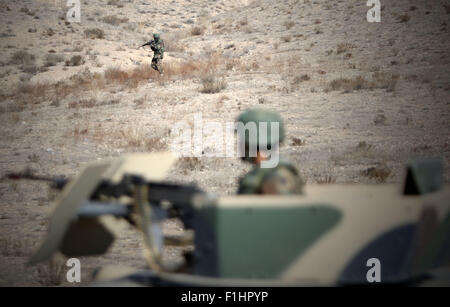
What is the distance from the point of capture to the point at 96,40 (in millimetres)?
28172

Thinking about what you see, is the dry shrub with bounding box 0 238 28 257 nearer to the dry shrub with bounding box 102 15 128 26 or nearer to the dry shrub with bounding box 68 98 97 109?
the dry shrub with bounding box 68 98 97 109

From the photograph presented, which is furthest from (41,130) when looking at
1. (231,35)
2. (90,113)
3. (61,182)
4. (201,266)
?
(231,35)

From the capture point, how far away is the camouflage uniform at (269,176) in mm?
2686

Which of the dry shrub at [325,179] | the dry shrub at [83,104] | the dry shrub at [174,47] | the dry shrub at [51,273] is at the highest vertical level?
the dry shrub at [174,47]

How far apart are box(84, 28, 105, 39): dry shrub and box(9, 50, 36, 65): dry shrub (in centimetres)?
544

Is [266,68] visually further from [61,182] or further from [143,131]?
[61,182]

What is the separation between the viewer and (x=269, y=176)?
2729mm

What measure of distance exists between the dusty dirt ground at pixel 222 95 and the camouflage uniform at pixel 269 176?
10.3ft

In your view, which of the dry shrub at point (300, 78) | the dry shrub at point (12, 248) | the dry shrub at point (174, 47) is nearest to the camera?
the dry shrub at point (12, 248)

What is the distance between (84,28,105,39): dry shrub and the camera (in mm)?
28750

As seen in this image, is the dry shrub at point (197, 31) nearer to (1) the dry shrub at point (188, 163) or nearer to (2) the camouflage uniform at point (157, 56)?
(2) the camouflage uniform at point (157, 56)

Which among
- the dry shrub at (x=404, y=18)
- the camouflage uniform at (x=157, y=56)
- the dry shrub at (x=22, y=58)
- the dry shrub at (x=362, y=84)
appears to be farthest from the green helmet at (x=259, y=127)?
the dry shrub at (x=404, y=18)

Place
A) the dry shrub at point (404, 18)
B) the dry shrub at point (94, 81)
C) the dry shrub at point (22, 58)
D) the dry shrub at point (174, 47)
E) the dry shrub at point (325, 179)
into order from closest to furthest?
1. the dry shrub at point (325, 179)
2. the dry shrub at point (94, 81)
3. the dry shrub at point (22, 58)
4. the dry shrub at point (404, 18)
5. the dry shrub at point (174, 47)

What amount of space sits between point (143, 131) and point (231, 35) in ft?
60.8
